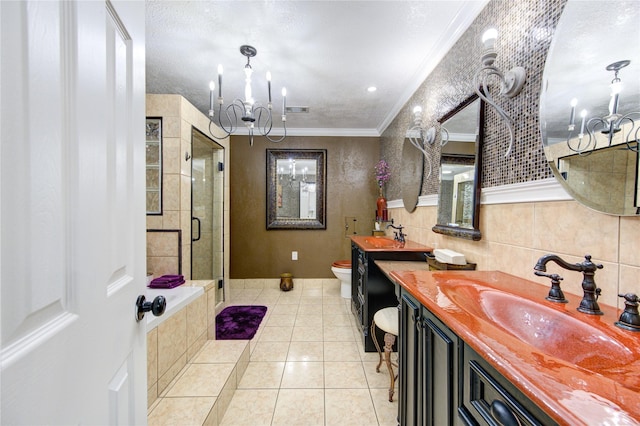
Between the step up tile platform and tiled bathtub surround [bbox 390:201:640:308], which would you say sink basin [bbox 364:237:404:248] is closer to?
tiled bathtub surround [bbox 390:201:640:308]

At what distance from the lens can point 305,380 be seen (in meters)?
1.83

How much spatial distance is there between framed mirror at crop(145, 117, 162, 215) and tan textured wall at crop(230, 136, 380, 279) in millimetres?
1588

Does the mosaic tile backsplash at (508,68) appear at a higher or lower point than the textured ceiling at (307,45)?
lower

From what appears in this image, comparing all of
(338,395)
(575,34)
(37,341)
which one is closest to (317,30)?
(575,34)

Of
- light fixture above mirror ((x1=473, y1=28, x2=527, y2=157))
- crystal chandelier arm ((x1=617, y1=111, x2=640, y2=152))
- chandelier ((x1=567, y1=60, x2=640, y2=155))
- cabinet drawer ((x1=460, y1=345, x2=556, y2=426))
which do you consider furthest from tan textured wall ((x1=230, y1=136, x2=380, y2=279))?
cabinet drawer ((x1=460, y1=345, x2=556, y2=426))

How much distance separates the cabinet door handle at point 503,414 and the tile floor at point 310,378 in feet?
3.85

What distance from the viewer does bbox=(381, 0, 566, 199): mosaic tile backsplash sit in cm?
108

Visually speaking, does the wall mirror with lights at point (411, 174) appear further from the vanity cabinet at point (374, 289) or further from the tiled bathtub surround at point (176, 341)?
the tiled bathtub surround at point (176, 341)

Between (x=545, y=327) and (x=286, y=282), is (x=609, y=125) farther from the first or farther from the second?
(x=286, y=282)

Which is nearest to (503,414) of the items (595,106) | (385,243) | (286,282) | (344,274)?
(595,106)

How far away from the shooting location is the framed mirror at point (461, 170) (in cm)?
147

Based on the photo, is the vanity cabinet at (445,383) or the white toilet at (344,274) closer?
the vanity cabinet at (445,383)

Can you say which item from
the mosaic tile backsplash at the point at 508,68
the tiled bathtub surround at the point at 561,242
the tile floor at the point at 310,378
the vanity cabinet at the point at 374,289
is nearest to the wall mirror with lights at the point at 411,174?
the mosaic tile backsplash at the point at 508,68

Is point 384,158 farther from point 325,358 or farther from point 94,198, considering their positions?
point 94,198
